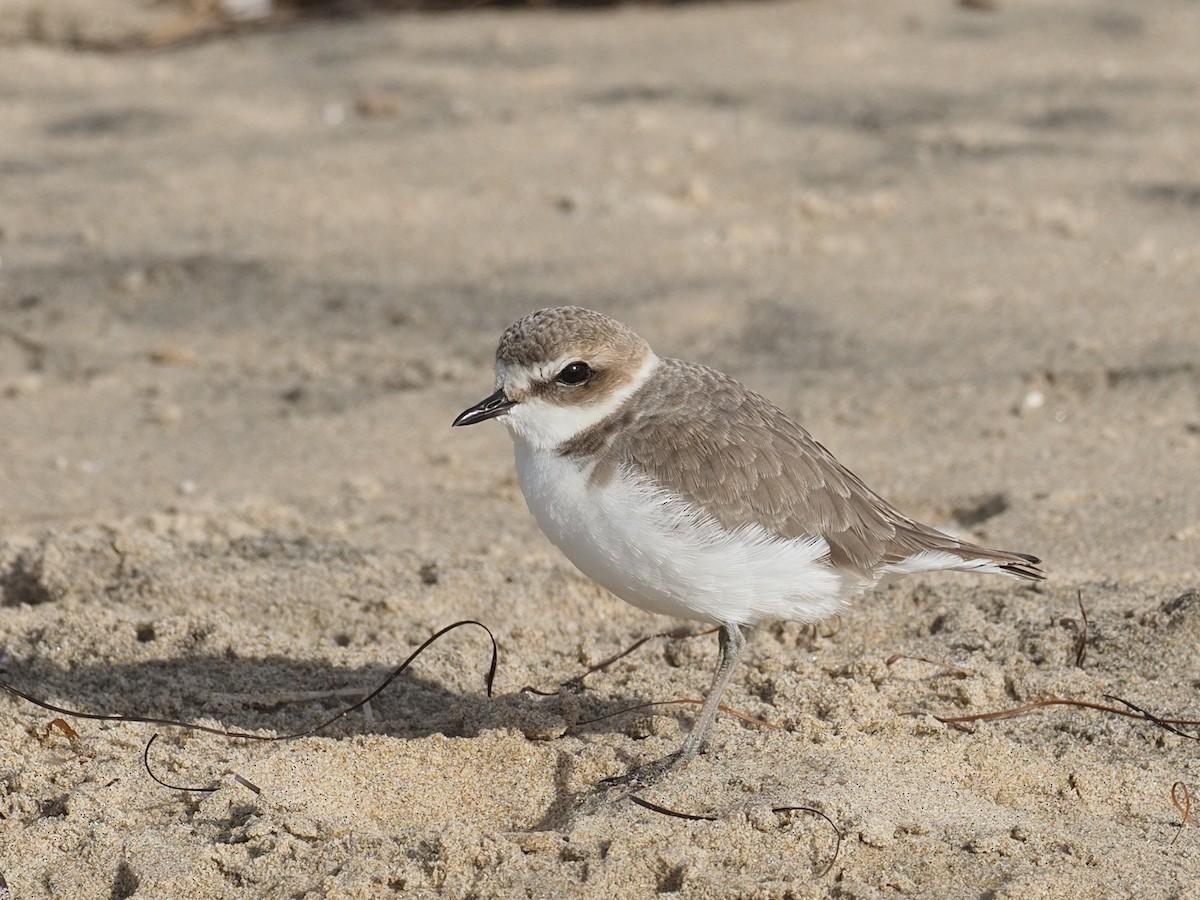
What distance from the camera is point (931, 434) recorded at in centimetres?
588

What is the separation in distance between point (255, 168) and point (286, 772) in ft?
16.9

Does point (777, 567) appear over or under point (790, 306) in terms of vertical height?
over

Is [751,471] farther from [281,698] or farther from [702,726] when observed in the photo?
[281,698]

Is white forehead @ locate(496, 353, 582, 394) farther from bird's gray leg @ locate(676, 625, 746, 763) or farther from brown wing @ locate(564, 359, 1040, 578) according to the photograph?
bird's gray leg @ locate(676, 625, 746, 763)

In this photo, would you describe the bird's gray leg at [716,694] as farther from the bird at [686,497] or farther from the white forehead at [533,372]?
the white forehead at [533,372]

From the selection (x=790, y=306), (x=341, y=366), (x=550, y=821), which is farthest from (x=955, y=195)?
(x=550, y=821)

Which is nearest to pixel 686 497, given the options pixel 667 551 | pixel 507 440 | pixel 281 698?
pixel 667 551

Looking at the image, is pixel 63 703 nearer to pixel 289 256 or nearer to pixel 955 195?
pixel 289 256

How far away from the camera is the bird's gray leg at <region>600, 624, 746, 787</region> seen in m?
3.64

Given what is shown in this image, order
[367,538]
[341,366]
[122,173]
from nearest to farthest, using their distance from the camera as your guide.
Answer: [367,538]
[341,366]
[122,173]

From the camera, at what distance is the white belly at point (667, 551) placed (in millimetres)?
3664

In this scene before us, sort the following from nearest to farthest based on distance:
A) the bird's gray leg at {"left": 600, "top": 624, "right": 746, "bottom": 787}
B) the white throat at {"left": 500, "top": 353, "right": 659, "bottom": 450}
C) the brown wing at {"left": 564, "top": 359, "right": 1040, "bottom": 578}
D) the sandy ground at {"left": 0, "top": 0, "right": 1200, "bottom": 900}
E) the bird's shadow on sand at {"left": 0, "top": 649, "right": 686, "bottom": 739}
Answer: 1. the sandy ground at {"left": 0, "top": 0, "right": 1200, "bottom": 900}
2. the bird's gray leg at {"left": 600, "top": 624, "right": 746, "bottom": 787}
3. the brown wing at {"left": 564, "top": 359, "right": 1040, "bottom": 578}
4. the white throat at {"left": 500, "top": 353, "right": 659, "bottom": 450}
5. the bird's shadow on sand at {"left": 0, "top": 649, "right": 686, "bottom": 739}

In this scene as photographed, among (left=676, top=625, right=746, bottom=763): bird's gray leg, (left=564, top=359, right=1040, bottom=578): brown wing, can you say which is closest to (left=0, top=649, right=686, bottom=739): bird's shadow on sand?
(left=676, top=625, right=746, bottom=763): bird's gray leg

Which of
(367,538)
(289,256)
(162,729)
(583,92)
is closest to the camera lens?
(162,729)
